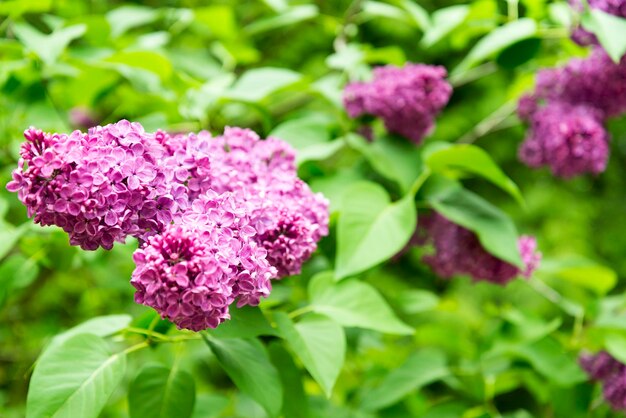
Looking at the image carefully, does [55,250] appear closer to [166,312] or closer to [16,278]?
[16,278]

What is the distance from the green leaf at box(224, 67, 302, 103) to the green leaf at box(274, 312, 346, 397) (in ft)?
1.99

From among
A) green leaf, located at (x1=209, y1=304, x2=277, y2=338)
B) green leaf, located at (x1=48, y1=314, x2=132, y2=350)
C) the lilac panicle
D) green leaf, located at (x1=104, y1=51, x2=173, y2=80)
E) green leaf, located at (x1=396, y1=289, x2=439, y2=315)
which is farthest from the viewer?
green leaf, located at (x1=396, y1=289, x2=439, y2=315)

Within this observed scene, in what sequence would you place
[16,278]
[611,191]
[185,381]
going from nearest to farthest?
[185,381] < [16,278] < [611,191]

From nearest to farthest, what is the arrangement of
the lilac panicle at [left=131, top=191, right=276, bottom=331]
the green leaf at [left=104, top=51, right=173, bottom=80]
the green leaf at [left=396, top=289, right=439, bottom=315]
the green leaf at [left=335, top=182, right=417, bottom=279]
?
1. the lilac panicle at [left=131, top=191, right=276, bottom=331]
2. the green leaf at [left=335, top=182, right=417, bottom=279]
3. the green leaf at [left=104, top=51, right=173, bottom=80]
4. the green leaf at [left=396, top=289, right=439, bottom=315]

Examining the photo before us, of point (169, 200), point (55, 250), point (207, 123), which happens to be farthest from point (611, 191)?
point (169, 200)

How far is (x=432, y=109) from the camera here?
4.73 ft

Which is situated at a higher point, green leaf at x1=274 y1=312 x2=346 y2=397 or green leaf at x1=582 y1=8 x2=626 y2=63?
green leaf at x1=582 y1=8 x2=626 y2=63

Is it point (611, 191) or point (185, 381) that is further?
point (611, 191)

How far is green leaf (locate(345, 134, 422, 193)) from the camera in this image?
1.39m

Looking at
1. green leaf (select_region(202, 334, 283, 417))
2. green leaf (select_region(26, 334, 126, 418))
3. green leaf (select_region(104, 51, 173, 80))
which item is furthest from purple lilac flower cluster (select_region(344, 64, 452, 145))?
green leaf (select_region(26, 334, 126, 418))

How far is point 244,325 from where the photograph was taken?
36.3 inches

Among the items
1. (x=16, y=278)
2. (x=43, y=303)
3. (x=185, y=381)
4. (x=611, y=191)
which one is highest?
(x=185, y=381)

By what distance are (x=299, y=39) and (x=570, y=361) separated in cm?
186

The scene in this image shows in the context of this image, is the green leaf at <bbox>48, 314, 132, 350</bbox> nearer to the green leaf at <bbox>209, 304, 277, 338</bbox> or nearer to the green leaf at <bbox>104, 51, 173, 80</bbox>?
the green leaf at <bbox>209, 304, 277, 338</bbox>
